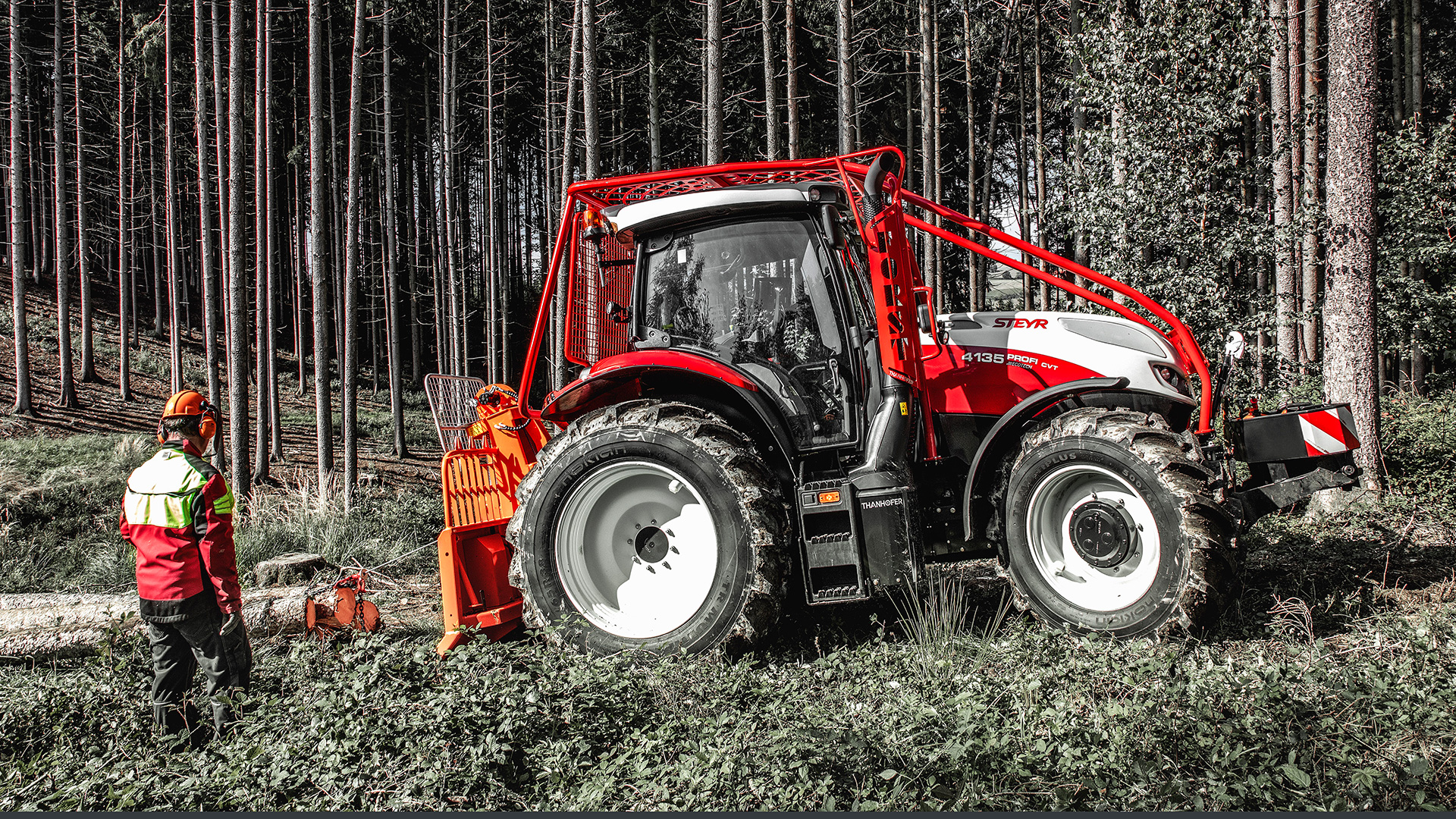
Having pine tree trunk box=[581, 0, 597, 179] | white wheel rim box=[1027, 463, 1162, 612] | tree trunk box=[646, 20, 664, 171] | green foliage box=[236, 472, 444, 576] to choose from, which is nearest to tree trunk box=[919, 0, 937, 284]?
tree trunk box=[646, 20, 664, 171]

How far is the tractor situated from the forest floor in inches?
12.1

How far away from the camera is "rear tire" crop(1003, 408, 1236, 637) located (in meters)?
3.80

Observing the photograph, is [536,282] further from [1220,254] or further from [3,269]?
[1220,254]

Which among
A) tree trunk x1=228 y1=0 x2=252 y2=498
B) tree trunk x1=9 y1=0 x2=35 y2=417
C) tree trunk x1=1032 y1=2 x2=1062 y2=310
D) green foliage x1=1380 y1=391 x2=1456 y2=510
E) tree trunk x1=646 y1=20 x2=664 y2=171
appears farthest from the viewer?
tree trunk x1=646 y1=20 x2=664 y2=171

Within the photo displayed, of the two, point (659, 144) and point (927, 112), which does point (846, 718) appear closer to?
point (927, 112)

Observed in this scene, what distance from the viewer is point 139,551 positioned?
3.76 metres

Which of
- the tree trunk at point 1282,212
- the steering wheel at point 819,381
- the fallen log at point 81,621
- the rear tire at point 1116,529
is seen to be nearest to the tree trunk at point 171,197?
the fallen log at point 81,621

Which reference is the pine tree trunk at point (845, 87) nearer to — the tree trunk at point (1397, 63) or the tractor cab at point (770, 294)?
the tractor cab at point (770, 294)

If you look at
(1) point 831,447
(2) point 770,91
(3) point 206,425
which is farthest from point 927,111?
(3) point 206,425

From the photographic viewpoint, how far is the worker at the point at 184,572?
3.67 meters

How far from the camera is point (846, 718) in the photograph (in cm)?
338

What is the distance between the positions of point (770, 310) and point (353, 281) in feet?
28.9

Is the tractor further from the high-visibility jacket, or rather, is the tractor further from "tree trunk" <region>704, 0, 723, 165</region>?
"tree trunk" <region>704, 0, 723, 165</region>

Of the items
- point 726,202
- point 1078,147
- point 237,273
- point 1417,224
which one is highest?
point 1078,147
